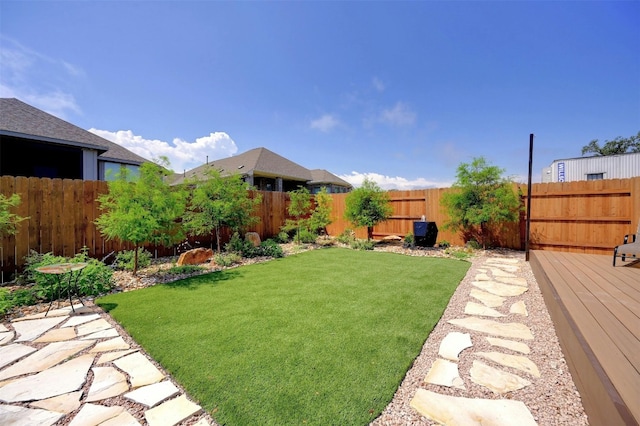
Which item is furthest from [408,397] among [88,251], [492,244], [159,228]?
[492,244]

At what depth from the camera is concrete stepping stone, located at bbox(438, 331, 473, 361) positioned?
2.21 metres

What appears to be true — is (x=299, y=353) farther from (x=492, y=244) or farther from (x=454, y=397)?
(x=492, y=244)

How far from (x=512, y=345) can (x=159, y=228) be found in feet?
17.9

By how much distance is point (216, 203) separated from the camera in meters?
6.18

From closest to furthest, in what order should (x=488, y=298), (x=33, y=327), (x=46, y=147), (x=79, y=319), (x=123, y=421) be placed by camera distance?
(x=123, y=421), (x=33, y=327), (x=79, y=319), (x=488, y=298), (x=46, y=147)

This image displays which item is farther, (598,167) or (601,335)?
(598,167)

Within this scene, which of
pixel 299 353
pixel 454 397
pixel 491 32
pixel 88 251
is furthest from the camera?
pixel 491 32

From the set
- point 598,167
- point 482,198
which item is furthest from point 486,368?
point 598,167

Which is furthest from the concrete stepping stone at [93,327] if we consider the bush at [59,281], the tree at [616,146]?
the tree at [616,146]

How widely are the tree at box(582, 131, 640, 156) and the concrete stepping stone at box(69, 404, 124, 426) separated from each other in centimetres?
4218

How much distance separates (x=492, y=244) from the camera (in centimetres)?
749

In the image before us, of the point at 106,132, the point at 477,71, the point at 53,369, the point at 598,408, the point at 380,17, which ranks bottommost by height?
the point at 53,369

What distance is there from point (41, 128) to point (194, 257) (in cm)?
794

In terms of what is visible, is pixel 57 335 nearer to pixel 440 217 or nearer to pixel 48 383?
pixel 48 383
